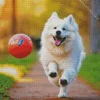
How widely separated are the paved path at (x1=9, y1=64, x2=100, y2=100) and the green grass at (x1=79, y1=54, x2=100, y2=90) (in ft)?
0.35

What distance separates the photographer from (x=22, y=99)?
45.9 feet

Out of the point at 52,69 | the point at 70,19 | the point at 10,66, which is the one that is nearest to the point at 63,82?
the point at 52,69

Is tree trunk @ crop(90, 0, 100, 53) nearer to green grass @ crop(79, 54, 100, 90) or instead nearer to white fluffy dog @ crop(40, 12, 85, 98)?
green grass @ crop(79, 54, 100, 90)

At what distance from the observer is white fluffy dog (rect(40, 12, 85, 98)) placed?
13852mm

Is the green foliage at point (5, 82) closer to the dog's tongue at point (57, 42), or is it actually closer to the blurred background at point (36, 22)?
the blurred background at point (36, 22)

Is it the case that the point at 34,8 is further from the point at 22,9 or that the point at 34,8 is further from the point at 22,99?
the point at 22,99

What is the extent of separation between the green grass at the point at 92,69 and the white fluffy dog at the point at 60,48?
0.15m

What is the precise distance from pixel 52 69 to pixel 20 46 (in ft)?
1.47

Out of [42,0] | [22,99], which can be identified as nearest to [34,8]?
[42,0]

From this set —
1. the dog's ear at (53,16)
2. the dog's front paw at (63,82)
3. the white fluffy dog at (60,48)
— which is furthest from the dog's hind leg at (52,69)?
the dog's ear at (53,16)

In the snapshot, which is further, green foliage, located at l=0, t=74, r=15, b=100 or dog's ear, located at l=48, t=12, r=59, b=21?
green foliage, located at l=0, t=74, r=15, b=100

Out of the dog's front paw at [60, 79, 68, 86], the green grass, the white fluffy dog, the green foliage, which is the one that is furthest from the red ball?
the green grass

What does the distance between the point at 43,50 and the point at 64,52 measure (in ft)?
0.81

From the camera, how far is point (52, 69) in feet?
45.1
